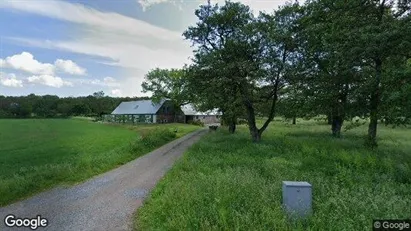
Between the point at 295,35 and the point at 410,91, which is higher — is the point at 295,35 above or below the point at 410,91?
above

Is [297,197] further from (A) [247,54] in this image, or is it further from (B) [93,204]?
(A) [247,54]

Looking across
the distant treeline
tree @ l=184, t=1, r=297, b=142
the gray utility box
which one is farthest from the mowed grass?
the distant treeline

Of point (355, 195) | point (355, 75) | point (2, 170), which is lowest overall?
point (2, 170)

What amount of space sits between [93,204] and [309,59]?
19.1 metres

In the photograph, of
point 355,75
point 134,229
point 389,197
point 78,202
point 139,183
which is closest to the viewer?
point 134,229

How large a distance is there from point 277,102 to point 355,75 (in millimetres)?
7587

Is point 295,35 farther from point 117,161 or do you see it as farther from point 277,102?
point 117,161

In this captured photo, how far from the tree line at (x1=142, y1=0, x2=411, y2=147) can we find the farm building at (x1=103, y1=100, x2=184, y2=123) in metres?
44.3

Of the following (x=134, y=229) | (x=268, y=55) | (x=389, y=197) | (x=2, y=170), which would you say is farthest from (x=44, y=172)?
(x=268, y=55)

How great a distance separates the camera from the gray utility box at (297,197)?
6.71m

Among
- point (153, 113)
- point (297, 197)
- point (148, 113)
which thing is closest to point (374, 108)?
point (297, 197)

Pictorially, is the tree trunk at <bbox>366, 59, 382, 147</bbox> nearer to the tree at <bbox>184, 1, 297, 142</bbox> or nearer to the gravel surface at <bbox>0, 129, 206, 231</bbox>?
the tree at <bbox>184, 1, 297, 142</bbox>

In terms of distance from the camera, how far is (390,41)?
15.7 metres

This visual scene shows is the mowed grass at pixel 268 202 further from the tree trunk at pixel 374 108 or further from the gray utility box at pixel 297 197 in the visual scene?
the tree trunk at pixel 374 108
